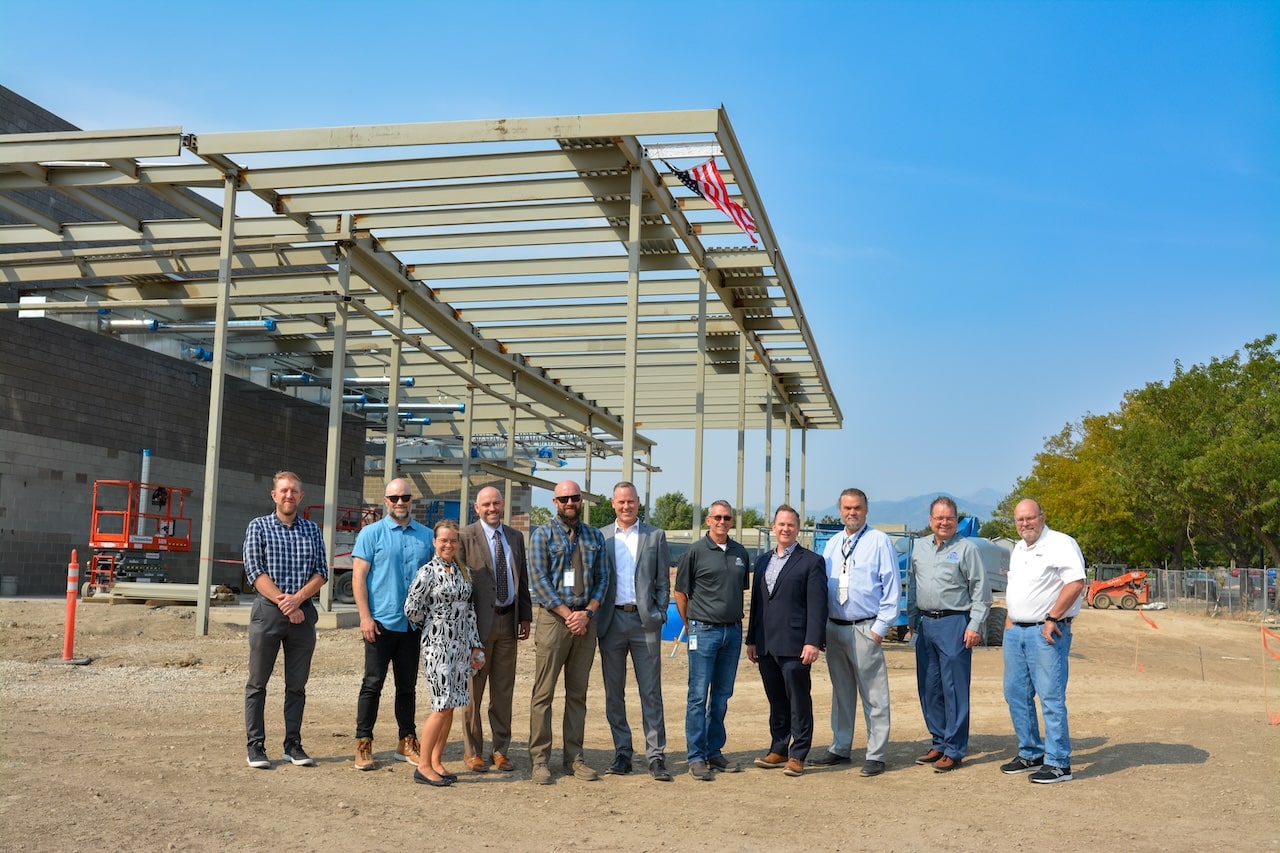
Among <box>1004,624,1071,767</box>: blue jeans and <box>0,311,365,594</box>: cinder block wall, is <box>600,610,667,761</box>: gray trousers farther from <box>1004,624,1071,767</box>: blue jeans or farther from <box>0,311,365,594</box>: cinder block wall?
<box>0,311,365,594</box>: cinder block wall

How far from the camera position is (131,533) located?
1966 cm

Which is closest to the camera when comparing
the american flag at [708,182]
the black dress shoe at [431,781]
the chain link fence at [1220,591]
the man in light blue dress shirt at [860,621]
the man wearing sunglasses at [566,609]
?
the black dress shoe at [431,781]

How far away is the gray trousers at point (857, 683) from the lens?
7703 mm

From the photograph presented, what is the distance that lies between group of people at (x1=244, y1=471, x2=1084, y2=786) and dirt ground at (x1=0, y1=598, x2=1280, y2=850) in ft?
0.90

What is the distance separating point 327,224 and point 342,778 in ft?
33.6

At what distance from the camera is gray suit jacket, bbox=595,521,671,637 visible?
7.48m

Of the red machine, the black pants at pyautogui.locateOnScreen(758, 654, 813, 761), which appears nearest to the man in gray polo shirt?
the black pants at pyautogui.locateOnScreen(758, 654, 813, 761)

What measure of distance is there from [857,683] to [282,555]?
4.06 m

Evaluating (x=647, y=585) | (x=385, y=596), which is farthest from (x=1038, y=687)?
(x=385, y=596)

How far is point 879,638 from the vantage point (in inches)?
303

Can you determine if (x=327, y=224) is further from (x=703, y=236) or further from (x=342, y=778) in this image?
(x=342, y=778)

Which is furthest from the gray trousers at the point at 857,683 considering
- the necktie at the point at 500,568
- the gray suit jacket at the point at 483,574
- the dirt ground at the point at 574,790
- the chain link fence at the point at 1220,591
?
the chain link fence at the point at 1220,591

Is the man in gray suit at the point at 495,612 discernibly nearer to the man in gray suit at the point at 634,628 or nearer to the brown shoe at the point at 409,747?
the brown shoe at the point at 409,747

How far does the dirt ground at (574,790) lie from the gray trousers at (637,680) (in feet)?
0.90
